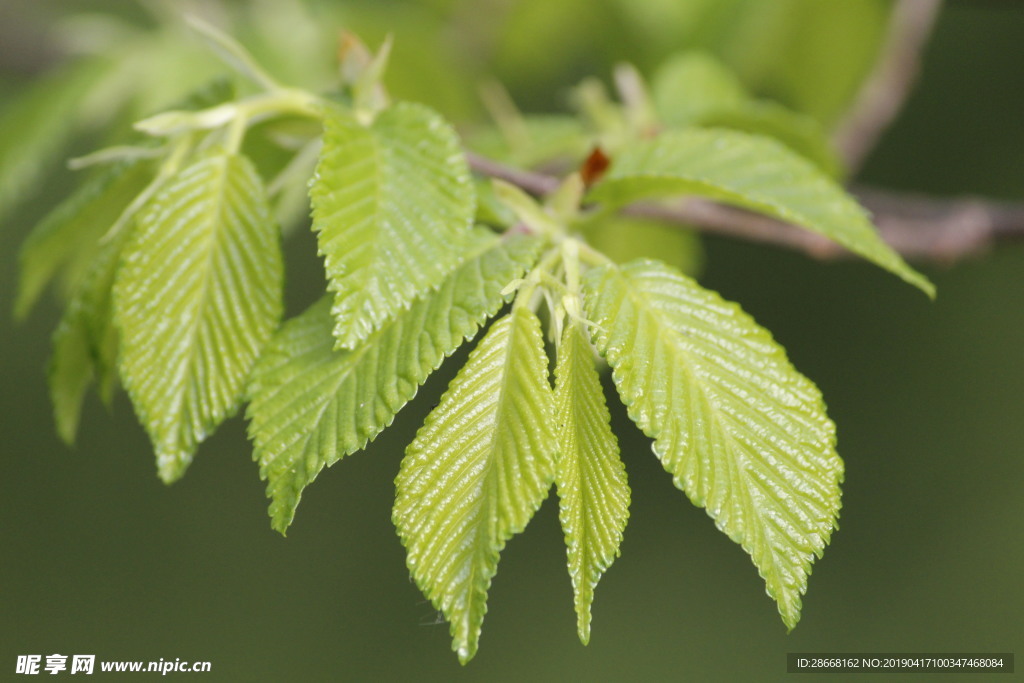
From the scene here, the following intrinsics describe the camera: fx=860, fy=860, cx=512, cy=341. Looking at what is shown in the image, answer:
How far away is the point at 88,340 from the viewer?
0.66 meters

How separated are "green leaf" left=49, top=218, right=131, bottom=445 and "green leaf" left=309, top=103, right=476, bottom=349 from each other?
189 millimetres

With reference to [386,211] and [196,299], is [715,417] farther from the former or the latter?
[196,299]

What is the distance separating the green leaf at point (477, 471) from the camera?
50 cm

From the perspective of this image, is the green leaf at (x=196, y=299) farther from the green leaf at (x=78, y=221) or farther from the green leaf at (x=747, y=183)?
the green leaf at (x=747, y=183)

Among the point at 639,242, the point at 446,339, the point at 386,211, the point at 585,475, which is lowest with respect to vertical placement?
the point at 585,475

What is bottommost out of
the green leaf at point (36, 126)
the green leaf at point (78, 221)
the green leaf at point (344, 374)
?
the green leaf at point (344, 374)

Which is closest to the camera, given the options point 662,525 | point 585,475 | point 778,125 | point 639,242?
point 585,475

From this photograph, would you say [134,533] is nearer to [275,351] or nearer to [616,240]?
[616,240]

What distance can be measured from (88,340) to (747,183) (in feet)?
1.74

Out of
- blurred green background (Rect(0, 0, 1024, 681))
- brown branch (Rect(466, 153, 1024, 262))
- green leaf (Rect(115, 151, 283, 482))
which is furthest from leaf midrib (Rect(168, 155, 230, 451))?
blurred green background (Rect(0, 0, 1024, 681))

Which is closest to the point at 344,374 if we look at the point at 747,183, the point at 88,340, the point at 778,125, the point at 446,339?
the point at 446,339

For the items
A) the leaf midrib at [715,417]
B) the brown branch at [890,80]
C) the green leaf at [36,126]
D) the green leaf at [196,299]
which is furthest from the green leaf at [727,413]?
the brown branch at [890,80]

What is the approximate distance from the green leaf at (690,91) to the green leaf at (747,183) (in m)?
0.31

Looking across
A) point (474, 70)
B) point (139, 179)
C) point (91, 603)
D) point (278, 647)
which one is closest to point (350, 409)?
point (139, 179)
